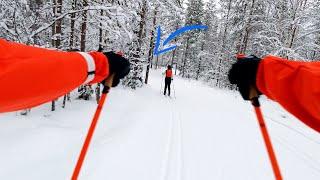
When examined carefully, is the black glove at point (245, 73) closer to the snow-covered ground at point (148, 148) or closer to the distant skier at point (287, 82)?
the distant skier at point (287, 82)

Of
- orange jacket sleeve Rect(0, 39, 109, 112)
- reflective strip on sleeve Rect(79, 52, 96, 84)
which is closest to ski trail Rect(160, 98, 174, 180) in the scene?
reflective strip on sleeve Rect(79, 52, 96, 84)

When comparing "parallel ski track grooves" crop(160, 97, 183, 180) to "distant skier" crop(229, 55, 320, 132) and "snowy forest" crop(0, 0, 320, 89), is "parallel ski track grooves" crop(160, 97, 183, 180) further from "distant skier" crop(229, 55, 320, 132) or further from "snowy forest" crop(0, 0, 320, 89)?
"distant skier" crop(229, 55, 320, 132)

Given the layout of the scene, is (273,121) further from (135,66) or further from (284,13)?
(284,13)

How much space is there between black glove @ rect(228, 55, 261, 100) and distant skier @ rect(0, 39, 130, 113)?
120 cm

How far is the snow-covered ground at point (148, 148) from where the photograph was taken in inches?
261

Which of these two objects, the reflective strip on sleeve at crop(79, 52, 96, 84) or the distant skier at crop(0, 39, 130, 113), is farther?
the reflective strip on sleeve at crop(79, 52, 96, 84)

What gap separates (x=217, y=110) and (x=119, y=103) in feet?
18.0

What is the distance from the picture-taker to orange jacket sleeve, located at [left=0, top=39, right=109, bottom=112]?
184cm

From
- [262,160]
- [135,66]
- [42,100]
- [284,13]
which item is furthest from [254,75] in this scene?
[284,13]

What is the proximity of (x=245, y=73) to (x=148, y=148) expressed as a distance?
6669 mm

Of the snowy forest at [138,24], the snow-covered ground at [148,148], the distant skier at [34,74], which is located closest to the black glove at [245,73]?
the distant skier at [34,74]

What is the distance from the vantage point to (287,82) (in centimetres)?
199

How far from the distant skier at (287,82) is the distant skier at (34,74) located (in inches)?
49.7

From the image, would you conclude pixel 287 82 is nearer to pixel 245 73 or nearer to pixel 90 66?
pixel 245 73
